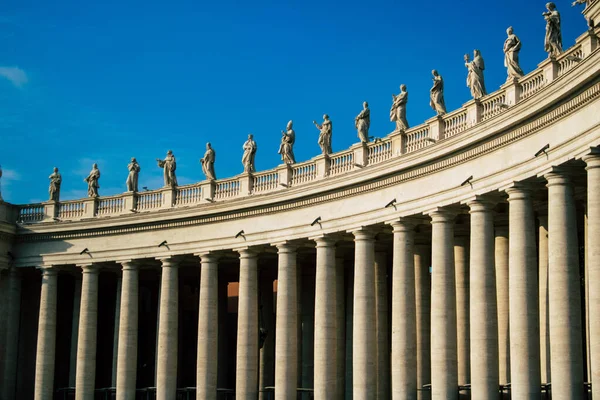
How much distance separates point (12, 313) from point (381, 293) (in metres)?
43.8

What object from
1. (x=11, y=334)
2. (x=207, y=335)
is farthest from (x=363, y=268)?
(x=11, y=334)

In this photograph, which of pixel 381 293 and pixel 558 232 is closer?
pixel 558 232

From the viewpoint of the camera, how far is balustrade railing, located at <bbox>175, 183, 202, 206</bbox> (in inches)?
4232

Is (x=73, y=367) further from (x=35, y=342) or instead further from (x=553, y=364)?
(x=553, y=364)

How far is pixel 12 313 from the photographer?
11456cm

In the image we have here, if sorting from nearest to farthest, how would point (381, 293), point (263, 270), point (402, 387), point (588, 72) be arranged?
point (588, 72), point (402, 387), point (381, 293), point (263, 270)

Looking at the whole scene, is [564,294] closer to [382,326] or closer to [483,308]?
[483,308]

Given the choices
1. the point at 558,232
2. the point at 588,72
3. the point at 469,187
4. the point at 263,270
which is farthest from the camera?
the point at 263,270

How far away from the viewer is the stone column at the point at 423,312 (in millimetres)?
89188

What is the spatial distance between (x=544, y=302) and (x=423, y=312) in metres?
16.8

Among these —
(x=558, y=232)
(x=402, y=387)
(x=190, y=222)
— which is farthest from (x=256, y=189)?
(x=558, y=232)

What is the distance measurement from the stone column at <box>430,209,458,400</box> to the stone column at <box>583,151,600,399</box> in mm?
17288

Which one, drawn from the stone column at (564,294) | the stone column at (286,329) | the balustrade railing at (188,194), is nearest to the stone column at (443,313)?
the stone column at (564,294)

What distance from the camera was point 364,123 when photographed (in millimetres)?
92875
